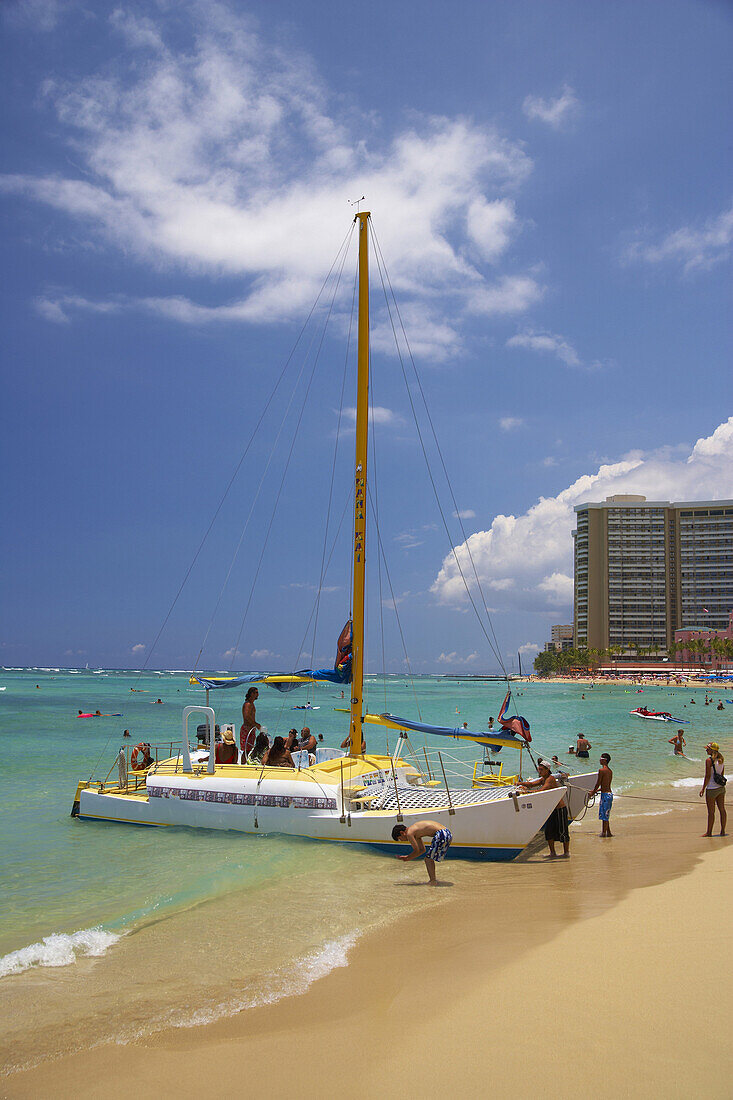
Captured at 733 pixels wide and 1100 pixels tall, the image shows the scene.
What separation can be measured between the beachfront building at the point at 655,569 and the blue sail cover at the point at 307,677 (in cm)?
16886

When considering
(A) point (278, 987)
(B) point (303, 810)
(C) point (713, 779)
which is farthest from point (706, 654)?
(A) point (278, 987)

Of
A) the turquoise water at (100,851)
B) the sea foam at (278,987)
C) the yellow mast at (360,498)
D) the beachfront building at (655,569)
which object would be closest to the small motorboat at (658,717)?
the turquoise water at (100,851)

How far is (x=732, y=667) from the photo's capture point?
501ft

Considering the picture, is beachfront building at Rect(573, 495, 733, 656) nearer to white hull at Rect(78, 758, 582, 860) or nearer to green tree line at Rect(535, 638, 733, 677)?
green tree line at Rect(535, 638, 733, 677)

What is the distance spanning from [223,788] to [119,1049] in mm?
8818

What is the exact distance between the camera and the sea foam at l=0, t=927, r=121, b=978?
878 cm

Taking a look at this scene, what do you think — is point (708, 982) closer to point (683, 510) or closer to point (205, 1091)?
point (205, 1091)

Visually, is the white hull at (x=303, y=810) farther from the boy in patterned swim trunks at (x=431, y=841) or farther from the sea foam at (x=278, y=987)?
the sea foam at (x=278, y=987)

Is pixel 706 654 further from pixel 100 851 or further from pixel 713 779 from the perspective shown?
pixel 100 851

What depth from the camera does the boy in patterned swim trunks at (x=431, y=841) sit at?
11.8 metres

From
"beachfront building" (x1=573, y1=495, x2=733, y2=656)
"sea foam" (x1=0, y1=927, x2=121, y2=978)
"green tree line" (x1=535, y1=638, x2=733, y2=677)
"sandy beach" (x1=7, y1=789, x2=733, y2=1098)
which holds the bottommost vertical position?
"green tree line" (x1=535, y1=638, x2=733, y2=677)

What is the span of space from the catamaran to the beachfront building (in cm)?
16877

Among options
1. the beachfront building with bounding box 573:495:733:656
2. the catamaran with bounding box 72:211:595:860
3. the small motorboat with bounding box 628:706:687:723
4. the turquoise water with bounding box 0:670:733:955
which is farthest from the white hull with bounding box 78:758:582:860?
the beachfront building with bounding box 573:495:733:656

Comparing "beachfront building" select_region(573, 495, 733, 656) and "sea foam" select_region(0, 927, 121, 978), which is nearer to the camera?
"sea foam" select_region(0, 927, 121, 978)
